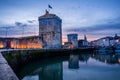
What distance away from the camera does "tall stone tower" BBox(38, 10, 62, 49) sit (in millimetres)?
68250

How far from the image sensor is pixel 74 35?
4670 inches

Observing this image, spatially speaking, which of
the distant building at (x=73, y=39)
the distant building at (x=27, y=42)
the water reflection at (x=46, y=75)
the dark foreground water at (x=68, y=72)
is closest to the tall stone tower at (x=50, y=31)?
the distant building at (x=27, y=42)

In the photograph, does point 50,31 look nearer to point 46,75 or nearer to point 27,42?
point 27,42

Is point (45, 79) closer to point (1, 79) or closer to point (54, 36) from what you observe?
point (1, 79)

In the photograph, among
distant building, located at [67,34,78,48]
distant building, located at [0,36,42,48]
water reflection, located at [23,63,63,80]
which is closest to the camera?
water reflection, located at [23,63,63,80]

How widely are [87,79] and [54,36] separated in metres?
54.9

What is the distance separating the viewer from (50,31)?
70.9 meters

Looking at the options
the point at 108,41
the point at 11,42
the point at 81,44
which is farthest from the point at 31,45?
the point at 108,41

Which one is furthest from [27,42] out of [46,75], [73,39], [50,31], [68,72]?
[73,39]

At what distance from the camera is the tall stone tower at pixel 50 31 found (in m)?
68.2

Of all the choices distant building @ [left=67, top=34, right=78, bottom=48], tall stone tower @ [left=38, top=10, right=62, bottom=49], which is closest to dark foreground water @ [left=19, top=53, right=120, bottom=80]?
tall stone tower @ [left=38, top=10, right=62, bottom=49]

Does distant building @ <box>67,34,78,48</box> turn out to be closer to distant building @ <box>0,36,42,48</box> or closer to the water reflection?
distant building @ <box>0,36,42,48</box>

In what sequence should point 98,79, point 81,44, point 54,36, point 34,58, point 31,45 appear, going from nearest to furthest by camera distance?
point 98,79
point 34,58
point 31,45
point 54,36
point 81,44

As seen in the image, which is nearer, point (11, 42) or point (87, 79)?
point (87, 79)
